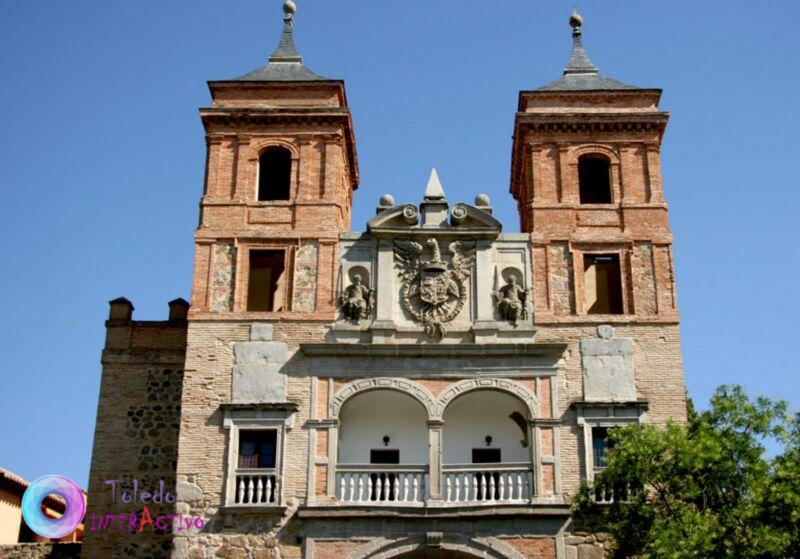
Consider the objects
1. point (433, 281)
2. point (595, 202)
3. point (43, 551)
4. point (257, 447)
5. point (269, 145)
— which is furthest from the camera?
point (595, 202)

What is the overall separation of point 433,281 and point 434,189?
2.72m

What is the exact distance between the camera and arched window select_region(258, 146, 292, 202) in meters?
29.3

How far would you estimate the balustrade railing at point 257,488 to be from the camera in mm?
25141

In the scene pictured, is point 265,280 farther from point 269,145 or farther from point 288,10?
point 288,10

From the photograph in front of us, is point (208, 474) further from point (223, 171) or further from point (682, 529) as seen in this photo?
point (682, 529)

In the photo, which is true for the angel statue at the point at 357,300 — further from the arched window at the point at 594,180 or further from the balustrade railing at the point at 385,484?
the arched window at the point at 594,180

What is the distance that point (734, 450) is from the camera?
2191cm

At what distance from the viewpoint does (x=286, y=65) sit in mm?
→ 31438

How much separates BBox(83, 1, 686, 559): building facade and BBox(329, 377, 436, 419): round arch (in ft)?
0.12

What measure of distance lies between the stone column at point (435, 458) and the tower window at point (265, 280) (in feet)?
17.1

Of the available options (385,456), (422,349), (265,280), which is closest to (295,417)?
(385,456)

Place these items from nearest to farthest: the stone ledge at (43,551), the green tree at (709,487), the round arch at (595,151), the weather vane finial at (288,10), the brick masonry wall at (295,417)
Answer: the green tree at (709,487) → the brick masonry wall at (295,417) → the stone ledge at (43,551) → the round arch at (595,151) → the weather vane finial at (288,10)

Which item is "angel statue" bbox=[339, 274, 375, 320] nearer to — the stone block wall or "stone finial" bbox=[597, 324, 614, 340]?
the stone block wall

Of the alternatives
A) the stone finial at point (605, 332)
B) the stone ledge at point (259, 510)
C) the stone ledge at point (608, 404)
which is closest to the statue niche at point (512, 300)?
the stone finial at point (605, 332)
